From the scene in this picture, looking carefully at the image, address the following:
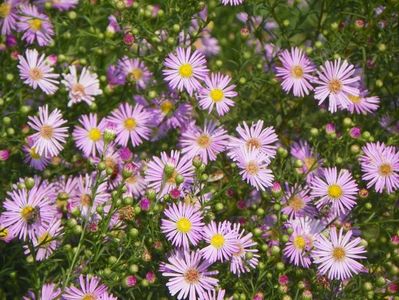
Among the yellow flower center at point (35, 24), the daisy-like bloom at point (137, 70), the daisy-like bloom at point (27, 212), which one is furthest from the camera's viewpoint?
the daisy-like bloom at point (137, 70)

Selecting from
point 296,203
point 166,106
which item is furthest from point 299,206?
point 166,106

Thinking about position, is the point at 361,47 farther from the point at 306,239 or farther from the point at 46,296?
the point at 46,296

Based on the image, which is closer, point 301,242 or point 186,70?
point 301,242

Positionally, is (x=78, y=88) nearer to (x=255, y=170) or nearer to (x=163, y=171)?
(x=163, y=171)

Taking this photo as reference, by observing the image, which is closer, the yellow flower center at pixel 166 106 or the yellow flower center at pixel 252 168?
the yellow flower center at pixel 252 168

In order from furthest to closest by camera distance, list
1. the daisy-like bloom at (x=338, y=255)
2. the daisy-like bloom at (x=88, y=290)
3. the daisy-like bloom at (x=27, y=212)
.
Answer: the daisy-like bloom at (x=27, y=212)
the daisy-like bloom at (x=338, y=255)
the daisy-like bloom at (x=88, y=290)

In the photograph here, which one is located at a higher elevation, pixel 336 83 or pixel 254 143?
pixel 336 83

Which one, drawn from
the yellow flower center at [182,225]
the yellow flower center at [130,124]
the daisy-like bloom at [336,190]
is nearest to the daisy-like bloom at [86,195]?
the yellow flower center at [130,124]

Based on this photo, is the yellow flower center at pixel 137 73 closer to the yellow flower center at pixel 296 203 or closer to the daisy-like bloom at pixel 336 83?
the daisy-like bloom at pixel 336 83
